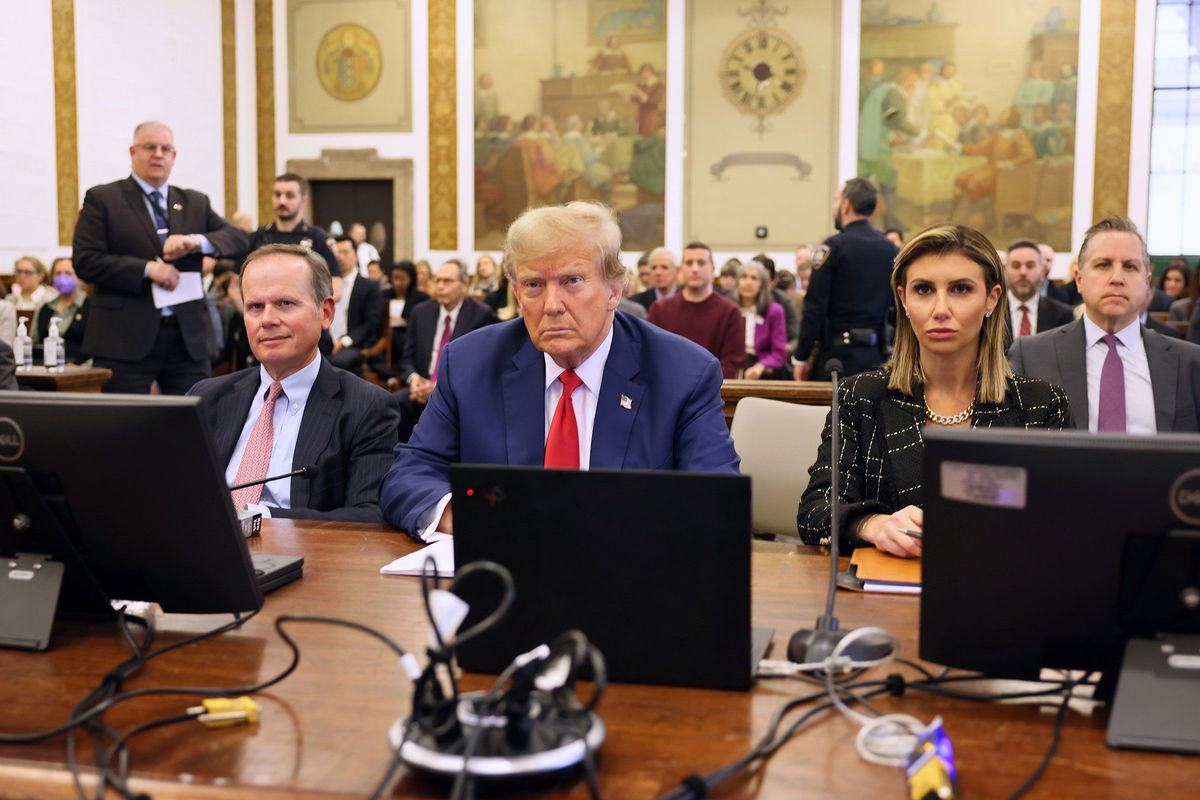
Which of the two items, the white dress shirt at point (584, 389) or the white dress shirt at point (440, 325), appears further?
the white dress shirt at point (440, 325)

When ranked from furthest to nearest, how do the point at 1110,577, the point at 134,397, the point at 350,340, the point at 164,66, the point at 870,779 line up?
the point at 164,66 < the point at 350,340 < the point at 134,397 < the point at 1110,577 < the point at 870,779

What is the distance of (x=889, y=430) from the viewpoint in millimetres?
2604

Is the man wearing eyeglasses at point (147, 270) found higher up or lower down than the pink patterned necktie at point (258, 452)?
higher up

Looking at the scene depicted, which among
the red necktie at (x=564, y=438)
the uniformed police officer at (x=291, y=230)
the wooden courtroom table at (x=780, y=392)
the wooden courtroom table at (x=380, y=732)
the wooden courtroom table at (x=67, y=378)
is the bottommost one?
the wooden courtroom table at (x=67, y=378)

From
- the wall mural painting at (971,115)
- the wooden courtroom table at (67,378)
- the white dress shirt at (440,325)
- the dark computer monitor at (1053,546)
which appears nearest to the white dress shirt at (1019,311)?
the white dress shirt at (440,325)

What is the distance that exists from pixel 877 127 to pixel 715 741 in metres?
14.0

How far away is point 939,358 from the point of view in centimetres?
265

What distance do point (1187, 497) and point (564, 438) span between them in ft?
4.56

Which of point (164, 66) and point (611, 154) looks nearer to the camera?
point (164, 66)

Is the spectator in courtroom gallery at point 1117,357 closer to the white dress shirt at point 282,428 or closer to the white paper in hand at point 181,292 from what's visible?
the white dress shirt at point 282,428

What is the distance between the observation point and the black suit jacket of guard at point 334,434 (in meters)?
2.80

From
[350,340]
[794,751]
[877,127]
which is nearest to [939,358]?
[794,751]

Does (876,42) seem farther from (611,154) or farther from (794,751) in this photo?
(794,751)

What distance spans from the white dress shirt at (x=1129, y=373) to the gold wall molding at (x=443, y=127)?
12.1m
